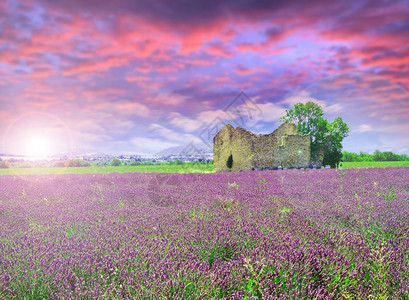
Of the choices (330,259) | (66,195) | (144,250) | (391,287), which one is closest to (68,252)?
(144,250)

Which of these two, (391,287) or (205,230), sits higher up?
(205,230)

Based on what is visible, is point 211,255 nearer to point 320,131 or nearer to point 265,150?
point 265,150

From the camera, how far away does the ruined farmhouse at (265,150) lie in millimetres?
16734

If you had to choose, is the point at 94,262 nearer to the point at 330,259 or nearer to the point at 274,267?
the point at 274,267

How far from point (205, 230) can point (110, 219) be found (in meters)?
1.32

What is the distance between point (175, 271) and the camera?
63.0 inches

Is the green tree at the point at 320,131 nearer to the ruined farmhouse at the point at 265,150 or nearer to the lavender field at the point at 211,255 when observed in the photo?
the ruined farmhouse at the point at 265,150

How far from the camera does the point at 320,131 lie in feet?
92.8

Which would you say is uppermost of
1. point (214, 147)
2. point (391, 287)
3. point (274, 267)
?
point (214, 147)

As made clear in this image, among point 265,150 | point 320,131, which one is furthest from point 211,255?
point 320,131

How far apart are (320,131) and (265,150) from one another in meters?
14.8

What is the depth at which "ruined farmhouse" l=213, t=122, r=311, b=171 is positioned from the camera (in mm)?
16734

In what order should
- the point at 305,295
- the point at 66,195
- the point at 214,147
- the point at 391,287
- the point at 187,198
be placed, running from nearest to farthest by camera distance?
the point at 305,295, the point at 391,287, the point at 187,198, the point at 66,195, the point at 214,147

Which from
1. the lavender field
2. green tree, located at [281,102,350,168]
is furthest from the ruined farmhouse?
the lavender field
